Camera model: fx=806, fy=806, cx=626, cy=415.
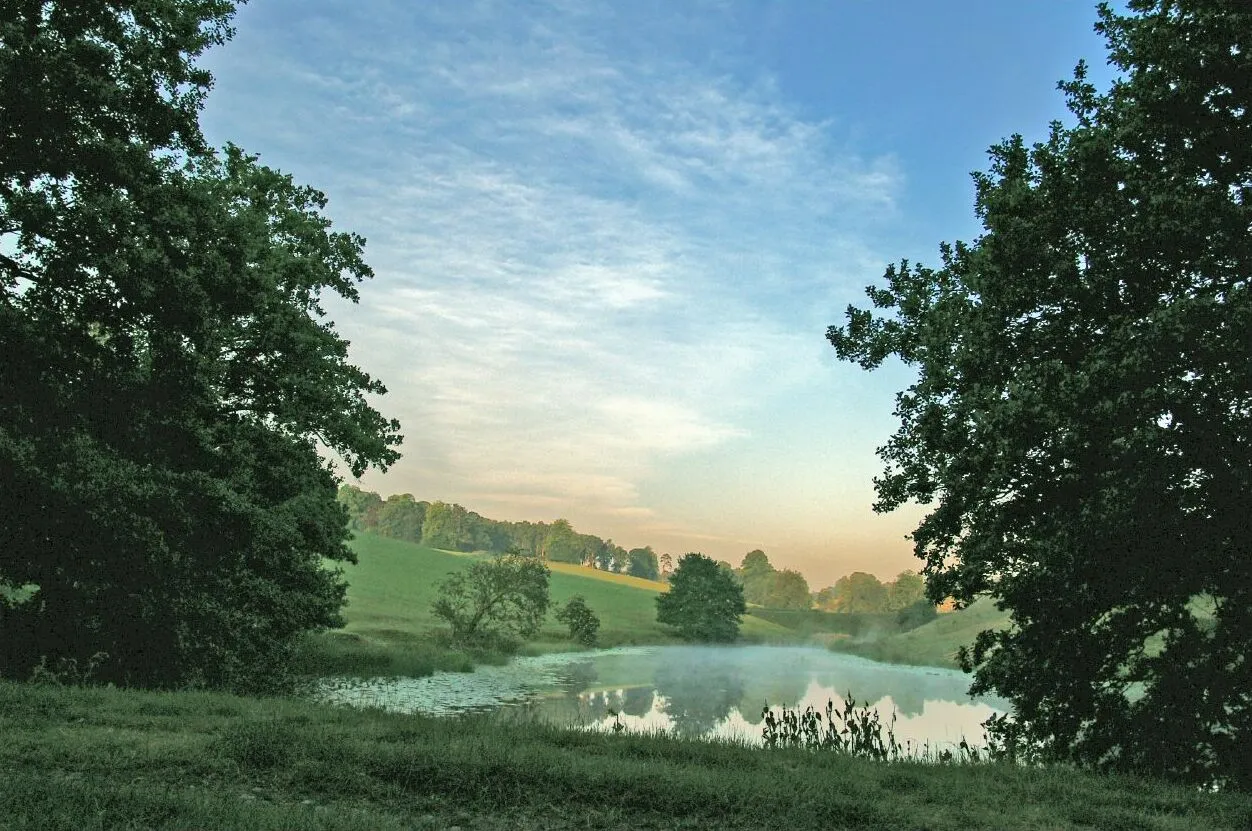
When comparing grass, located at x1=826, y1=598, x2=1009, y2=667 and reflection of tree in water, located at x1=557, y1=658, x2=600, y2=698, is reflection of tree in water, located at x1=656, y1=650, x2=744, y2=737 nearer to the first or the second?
reflection of tree in water, located at x1=557, y1=658, x2=600, y2=698

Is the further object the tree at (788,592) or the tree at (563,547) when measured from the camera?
the tree at (788,592)

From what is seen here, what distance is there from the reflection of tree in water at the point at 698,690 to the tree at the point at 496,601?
8320 mm

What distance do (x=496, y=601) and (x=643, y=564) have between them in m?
140

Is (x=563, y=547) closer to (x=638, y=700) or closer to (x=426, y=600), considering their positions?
(x=426, y=600)

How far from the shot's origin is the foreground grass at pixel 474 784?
636 centimetres

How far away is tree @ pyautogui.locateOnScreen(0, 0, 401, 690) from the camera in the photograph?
551 inches

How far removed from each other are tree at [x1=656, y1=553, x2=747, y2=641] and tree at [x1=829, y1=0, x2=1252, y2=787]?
7650 cm

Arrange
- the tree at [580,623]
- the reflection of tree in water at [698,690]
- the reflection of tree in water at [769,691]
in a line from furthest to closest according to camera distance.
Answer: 1. the tree at [580,623]
2. the reflection of tree in water at [769,691]
3. the reflection of tree in water at [698,690]

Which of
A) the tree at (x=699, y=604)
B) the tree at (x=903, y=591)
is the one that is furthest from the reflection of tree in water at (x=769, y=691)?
the tree at (x=903, y=591)

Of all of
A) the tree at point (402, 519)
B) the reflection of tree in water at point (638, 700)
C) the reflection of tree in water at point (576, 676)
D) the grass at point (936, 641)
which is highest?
the tree at point (402, 519)

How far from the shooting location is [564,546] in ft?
561

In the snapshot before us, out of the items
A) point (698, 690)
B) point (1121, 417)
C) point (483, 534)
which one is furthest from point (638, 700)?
point (483, 534)

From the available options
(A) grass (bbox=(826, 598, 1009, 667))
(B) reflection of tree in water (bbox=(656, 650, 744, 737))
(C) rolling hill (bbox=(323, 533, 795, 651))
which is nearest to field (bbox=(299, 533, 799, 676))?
(C) rolling hill (bbox=(323, 533, 795, 651))

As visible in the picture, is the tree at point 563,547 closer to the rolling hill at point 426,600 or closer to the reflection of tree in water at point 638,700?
the rolling hill at point 426,600
